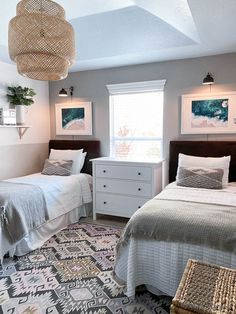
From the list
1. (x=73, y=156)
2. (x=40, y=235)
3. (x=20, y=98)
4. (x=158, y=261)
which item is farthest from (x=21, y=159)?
(x=158, y=261)

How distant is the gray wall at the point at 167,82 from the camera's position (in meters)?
3.40

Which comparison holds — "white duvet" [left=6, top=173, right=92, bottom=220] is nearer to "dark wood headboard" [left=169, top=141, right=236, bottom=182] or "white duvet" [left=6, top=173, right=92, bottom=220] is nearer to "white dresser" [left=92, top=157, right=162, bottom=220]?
"white dresser" [left=92, top=157, right=162, bottom=220]

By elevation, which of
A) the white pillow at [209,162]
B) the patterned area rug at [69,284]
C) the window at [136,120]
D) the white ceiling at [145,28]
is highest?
the white ceiling at [145,28]

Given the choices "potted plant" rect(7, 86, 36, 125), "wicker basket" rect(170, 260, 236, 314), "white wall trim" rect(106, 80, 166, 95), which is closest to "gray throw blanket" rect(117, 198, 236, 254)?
"wicker basket" rect(170, 260, 236, 314)

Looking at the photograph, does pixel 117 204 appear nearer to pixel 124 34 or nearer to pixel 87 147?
pixel 87 147

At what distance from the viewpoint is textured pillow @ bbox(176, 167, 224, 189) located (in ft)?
9.50

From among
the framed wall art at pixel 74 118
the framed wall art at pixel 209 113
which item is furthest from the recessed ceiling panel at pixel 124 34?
the framed wall art at pixel 74 118

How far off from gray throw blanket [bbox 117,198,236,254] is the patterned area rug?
431mm

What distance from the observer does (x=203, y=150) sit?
3.46 metres

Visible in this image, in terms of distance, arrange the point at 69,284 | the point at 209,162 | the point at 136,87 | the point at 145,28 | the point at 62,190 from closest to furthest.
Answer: the point at 69,284
the point at 145,28
the point at 209,162
the point at 62,190
the point at 136,87

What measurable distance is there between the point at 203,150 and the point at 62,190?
201 cm

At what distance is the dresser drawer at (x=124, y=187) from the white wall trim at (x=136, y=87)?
4.67 feet

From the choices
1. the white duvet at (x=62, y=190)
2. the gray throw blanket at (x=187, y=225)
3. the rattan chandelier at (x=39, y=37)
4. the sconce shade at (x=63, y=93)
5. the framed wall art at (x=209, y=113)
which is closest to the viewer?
the rattan chandelier at (x=39, y=37)

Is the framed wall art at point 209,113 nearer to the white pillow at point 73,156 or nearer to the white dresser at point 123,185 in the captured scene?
the white dresser at point 123,185
